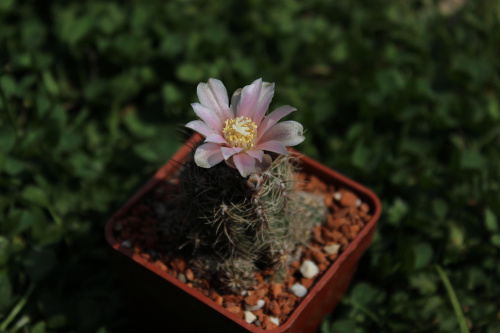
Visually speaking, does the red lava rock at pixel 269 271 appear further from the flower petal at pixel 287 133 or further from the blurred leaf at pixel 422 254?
the blurred leaf at pixel 422 254

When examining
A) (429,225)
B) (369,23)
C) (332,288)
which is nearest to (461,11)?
(369,23)

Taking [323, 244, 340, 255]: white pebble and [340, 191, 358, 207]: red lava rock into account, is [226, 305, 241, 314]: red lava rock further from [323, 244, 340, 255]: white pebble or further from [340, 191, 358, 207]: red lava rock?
[340, 191, 358, 207]: red lava rock


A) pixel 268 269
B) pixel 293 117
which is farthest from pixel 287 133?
pixel 293 117

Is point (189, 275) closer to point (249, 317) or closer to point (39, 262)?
point (249, 317)

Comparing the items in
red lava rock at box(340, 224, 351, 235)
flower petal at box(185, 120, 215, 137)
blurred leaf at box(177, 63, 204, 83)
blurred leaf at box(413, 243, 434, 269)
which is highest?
flower petal at box(185, 120, 215, 137)

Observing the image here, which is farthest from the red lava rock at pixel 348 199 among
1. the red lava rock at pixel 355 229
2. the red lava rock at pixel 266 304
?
the red lava rock at pixel 266 304

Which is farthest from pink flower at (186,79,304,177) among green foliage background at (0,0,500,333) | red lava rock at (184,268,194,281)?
green foliage background at (0,0,500,333)
